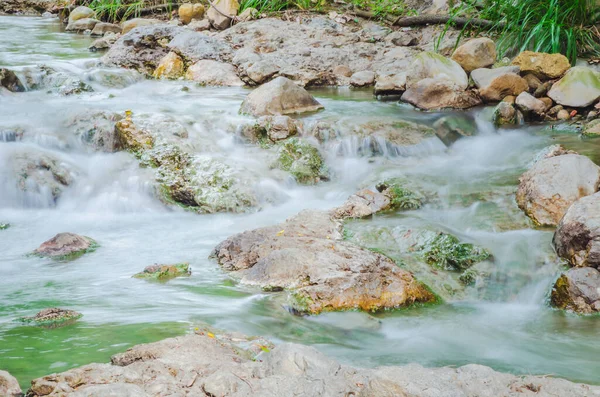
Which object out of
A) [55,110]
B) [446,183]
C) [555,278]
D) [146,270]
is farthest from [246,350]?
[55,110]

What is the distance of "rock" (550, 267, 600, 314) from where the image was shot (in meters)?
3.67

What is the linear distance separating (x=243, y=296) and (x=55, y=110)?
4499 mm

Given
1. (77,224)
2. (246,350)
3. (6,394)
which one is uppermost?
(6,394)

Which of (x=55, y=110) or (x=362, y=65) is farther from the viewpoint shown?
(x=362, y=65)

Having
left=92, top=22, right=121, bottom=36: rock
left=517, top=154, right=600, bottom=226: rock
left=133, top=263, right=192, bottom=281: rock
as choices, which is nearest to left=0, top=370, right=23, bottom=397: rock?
left=133, top=263, right=192, bottom=281: rock

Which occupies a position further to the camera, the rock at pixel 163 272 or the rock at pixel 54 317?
the rock at pixel 163 272

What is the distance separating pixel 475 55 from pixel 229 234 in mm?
4742

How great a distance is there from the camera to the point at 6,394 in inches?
80.4

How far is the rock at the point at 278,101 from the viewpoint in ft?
23.3

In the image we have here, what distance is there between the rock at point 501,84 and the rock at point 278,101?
204 cm

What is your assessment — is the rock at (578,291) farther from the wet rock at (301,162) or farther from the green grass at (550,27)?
the green grass at (550,27)

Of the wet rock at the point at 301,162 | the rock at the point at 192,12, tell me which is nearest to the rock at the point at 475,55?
the wet rock at the point at 301,162

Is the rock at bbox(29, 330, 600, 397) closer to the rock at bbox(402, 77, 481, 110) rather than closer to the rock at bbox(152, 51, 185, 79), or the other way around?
the rock at bbox(402, 77, 481, 110)

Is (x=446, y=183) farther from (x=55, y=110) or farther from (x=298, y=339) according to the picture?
(x=55, y=110)
